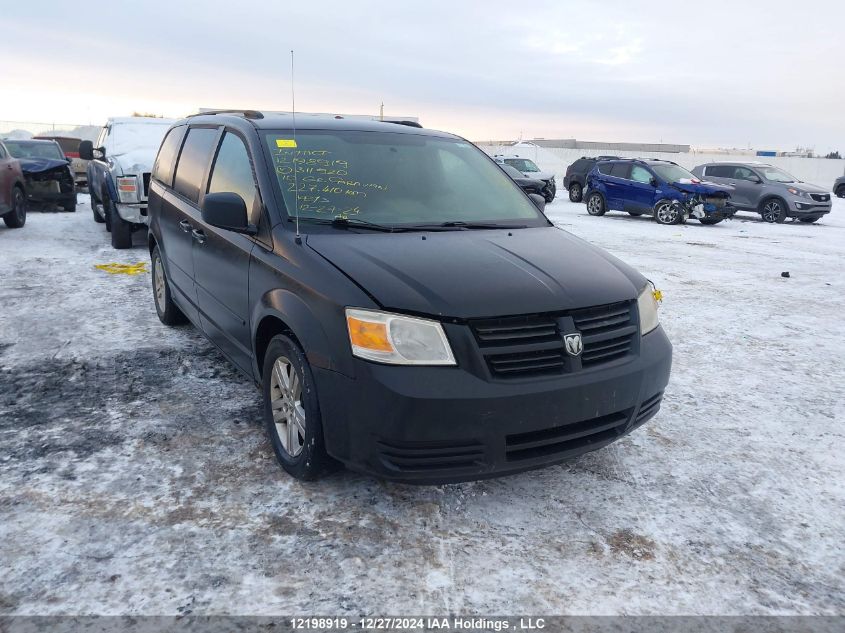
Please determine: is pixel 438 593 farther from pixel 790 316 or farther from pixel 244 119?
pixel 790 316

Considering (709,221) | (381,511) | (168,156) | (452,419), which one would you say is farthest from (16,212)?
(709,221)

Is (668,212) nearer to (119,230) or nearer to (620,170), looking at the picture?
Answer: (620,170)

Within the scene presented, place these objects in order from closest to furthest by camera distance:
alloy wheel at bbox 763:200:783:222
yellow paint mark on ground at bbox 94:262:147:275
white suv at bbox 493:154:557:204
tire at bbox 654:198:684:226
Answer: yellow paint mark on ground at bbox 94:262:147:275 < tire at bbox 654:198:684:226 < alloy wheel at bbox 763:200:783:222 < white suv at bbox 493:154:557:204

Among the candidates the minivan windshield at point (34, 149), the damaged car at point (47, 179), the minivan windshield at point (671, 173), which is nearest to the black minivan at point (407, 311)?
the damaged car at point (47, 179)

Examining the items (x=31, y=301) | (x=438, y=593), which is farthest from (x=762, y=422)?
(x=31, y=301)

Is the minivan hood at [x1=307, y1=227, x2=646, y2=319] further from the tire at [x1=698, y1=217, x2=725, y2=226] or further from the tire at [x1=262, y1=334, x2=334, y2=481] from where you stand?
the tire at [x1=698, y1=217, x2=725, y2=226]

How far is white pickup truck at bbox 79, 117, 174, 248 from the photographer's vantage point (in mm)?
9430

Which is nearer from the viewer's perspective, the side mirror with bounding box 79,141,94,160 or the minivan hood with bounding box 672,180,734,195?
the side mirror with bounding box 79,141,94,160

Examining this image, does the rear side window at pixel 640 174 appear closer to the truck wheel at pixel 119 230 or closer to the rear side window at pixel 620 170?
the rear side window at pixel 620 170

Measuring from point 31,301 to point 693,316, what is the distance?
6.78 m

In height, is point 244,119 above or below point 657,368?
above

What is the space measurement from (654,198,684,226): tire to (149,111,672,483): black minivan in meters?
14.4

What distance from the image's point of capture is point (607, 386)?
9.61 ft

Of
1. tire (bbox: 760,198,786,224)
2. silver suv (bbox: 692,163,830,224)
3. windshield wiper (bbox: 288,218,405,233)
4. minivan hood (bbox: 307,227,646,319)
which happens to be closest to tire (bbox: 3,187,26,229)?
windshield wiper (bbox: 288,218,405,233)
